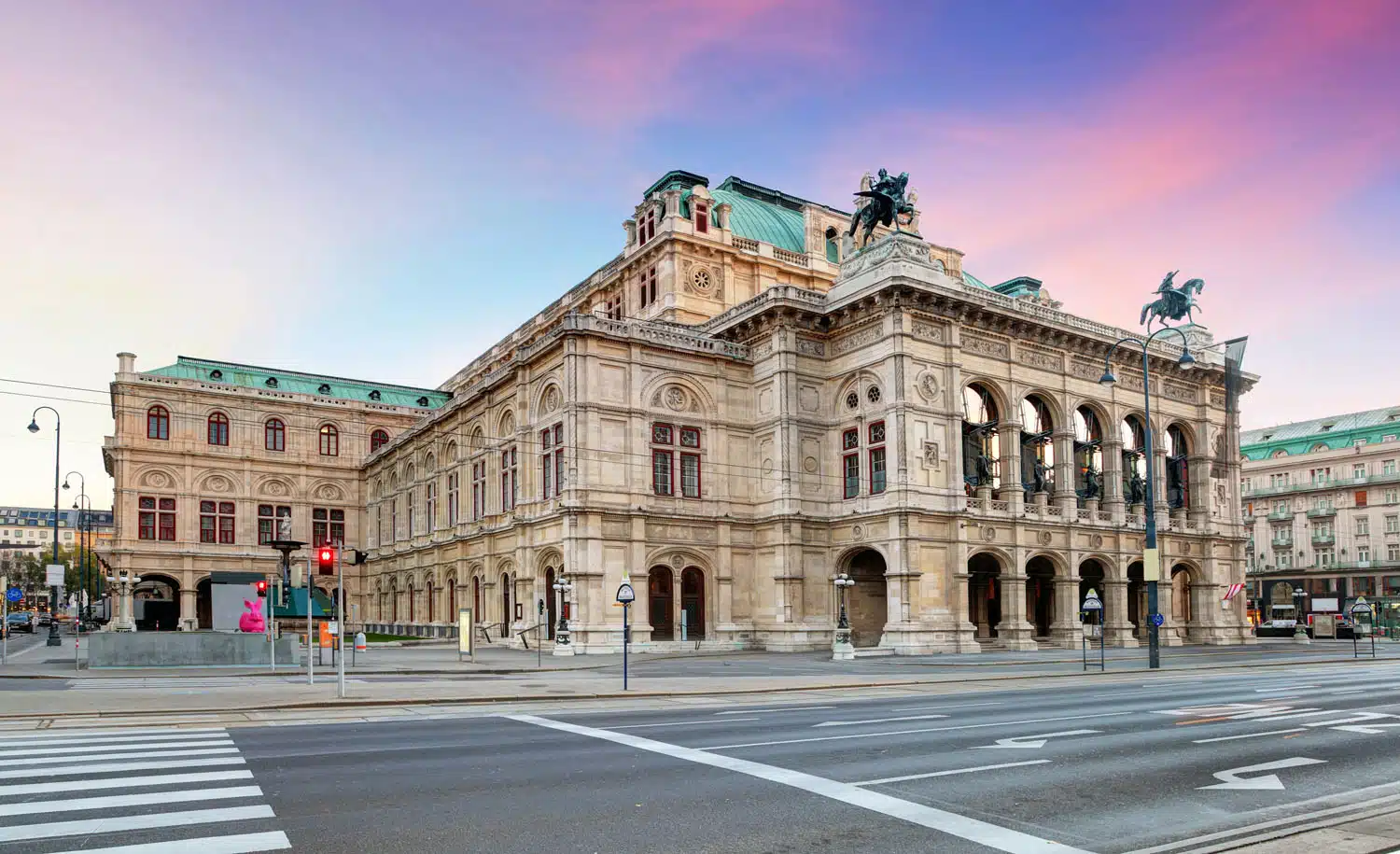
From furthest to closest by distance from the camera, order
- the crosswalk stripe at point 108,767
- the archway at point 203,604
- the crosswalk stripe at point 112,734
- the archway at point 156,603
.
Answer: the archway at point 203,604 < the archway at point 156,603 < the crosswalk stripe at point 112,734 < the crosswalk stripe at point 108,767

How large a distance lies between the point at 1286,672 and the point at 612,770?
29.8 m

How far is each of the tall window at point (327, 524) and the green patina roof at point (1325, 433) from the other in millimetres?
77626

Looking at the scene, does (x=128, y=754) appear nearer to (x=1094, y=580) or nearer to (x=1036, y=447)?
(x=1036, y=447)

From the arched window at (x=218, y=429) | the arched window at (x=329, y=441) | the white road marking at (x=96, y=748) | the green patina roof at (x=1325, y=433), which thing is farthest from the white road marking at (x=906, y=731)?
the green patina roof at (x=1325, y=433)

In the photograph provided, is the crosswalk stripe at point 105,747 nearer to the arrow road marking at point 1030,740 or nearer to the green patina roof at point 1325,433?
the arrow road marking at point 1030,740

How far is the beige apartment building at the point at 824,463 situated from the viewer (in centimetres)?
4878

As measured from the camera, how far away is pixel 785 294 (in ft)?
169

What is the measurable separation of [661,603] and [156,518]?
48222 millimetres

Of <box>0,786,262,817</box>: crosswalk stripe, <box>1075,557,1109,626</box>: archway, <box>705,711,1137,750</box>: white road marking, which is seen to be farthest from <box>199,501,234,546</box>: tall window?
<box>0,786,262,817</box>: crosswalk stripe

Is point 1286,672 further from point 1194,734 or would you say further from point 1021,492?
point 1194,734

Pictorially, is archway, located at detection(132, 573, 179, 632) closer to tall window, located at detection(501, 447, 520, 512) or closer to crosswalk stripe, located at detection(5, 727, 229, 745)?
tall window, located at detection(501, 447, 520, 512)

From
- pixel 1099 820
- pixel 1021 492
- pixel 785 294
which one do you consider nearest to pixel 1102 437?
pixel 1021 492

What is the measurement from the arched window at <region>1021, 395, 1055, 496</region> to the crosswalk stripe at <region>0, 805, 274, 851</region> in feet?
156

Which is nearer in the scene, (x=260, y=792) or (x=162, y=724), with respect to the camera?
(x=260, y=792)
